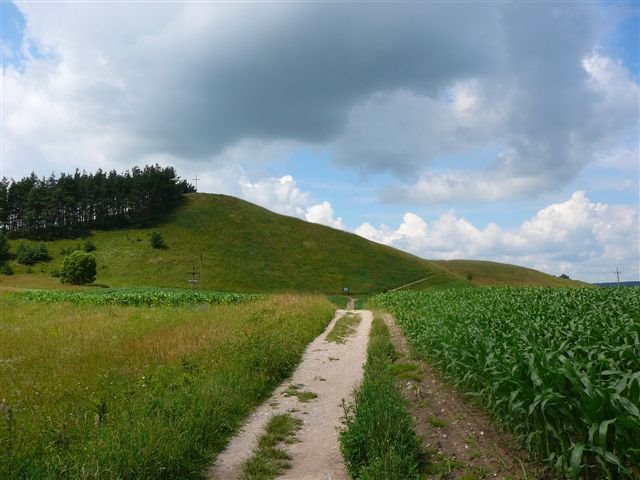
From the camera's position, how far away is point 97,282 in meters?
68.4

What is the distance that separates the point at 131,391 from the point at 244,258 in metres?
77.0

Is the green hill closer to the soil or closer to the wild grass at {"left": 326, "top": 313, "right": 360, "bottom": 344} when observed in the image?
the wild grass at {"left": 326, "top": 313, "right": 360, "bottom": 344}

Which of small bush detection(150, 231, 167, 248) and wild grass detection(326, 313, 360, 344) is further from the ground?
small bush detection(150, 231, 167, 248)

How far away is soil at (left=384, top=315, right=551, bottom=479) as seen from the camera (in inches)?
223

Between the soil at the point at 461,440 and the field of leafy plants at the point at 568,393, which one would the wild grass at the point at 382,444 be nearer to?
the soil at the point at 461,440

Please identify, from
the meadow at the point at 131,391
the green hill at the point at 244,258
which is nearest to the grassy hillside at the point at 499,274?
the green hill at the point at 244,258

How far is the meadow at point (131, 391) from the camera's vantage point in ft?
17.8

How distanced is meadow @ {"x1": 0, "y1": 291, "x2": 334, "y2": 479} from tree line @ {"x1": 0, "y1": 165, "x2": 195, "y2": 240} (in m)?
84.2

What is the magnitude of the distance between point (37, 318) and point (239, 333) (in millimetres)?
13014

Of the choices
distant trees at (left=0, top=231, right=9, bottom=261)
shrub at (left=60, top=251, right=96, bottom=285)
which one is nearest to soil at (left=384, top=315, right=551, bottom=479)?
shrub at (left=60, top=251, right=96, bottom=285)

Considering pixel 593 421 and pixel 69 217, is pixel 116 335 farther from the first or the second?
pixel 69 217

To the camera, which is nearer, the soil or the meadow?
the meadow

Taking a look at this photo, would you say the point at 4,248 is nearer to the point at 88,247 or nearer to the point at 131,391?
the point at 88,247

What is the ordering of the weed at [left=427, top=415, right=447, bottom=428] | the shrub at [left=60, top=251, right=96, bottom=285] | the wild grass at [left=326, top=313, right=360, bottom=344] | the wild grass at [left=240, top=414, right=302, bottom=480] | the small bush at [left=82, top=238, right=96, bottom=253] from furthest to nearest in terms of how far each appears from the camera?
1. the small bush at [left=82, top=238, right=96, bottom=253]
2. the shrub at [left=60, top=251, right=96, bottom=285]
3. the wild grass at [left=326, top=313, right=360, bottom=344]
4. the weed at [left=427, top=415, right=447, bottom=428]
5. the wild grass at [left=240, top=414, right=302, bottom=480]
